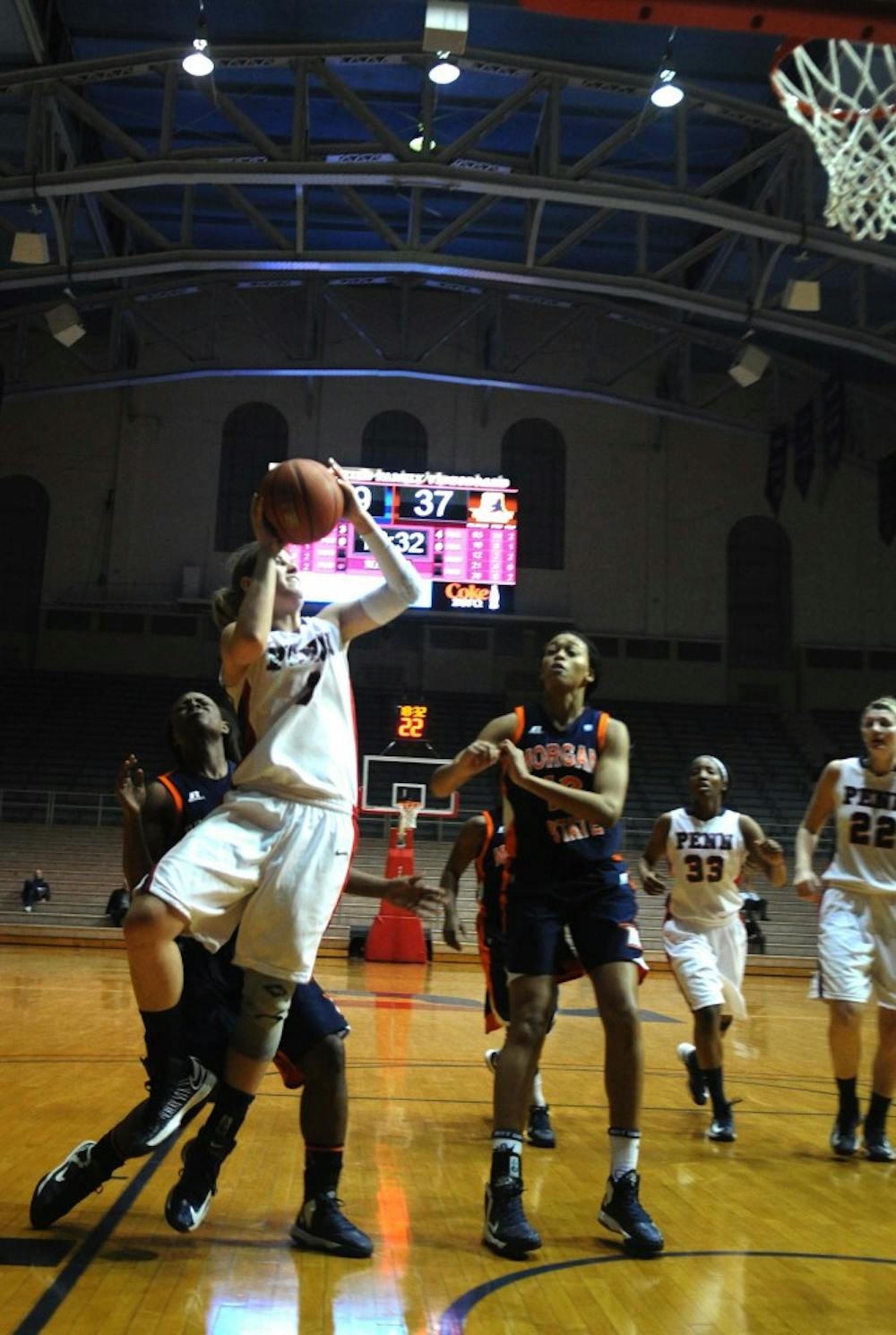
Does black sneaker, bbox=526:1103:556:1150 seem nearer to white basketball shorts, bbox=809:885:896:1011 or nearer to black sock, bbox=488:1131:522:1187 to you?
white basketball shorts, bbox=809:885:896:1011

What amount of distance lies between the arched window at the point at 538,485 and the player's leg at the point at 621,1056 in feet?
65.9

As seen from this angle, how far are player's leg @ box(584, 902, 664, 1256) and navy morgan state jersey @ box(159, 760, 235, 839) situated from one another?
1.22 meters

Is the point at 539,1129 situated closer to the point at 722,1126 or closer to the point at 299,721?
the point at 722,1126

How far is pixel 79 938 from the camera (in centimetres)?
1421

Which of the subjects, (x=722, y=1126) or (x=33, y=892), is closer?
(x=722, y=1126)

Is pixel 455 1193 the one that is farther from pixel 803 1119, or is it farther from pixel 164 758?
pixel 164 758

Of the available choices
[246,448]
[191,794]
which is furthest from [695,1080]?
[246,448]

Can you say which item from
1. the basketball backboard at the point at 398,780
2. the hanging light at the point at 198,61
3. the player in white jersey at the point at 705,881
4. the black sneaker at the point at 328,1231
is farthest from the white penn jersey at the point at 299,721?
the basketball backboard at the point at 398,780

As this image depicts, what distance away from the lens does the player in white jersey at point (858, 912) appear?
4.82 meters

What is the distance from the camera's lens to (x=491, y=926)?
17.0ft

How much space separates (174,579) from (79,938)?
1026 cm

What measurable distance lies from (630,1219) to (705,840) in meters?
2.78

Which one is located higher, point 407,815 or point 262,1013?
point 407,815

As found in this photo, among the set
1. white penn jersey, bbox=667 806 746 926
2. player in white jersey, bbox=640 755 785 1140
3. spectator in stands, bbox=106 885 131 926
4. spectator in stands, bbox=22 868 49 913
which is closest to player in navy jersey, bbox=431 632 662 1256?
player in white jersey, bbox=640 755 785 1140
